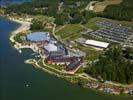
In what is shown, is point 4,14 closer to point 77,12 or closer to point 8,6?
point 8,6

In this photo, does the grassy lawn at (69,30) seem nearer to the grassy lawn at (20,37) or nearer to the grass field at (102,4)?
the grassy lawn at (20,37)

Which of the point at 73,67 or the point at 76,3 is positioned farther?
the point at 76,3

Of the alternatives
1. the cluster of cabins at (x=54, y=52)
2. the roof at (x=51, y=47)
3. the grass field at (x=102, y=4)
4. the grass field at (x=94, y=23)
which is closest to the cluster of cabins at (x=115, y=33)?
the grass field at (x=94, y=23)

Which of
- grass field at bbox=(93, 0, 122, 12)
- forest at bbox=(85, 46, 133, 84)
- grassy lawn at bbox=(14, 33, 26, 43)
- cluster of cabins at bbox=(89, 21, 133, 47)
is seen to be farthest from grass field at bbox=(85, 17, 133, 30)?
forest at bbox=(85, 46, 133, 84)

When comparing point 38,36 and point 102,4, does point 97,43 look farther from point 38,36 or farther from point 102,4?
point 102,4

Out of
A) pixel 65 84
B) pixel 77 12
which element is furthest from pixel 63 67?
pixel 77 12
